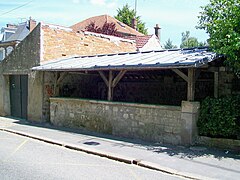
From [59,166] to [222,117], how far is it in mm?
4846

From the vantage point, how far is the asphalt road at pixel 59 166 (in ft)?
20.2

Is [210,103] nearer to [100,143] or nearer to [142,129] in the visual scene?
[142,129]

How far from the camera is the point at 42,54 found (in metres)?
15.2

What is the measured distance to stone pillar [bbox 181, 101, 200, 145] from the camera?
9000mm

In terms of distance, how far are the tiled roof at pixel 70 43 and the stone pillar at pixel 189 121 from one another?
29.1 feet

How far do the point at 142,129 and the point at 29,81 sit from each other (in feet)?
26.3

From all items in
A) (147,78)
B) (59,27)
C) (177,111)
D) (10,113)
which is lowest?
(10,113)

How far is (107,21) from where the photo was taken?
3422 cm

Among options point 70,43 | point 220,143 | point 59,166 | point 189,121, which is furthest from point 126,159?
point 70,43

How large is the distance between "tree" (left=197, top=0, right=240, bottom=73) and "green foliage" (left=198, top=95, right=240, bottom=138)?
104cm

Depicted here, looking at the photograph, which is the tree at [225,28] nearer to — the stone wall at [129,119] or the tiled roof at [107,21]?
the stone wall at [129,119]

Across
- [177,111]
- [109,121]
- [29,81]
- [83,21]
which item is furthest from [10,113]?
[83,21]

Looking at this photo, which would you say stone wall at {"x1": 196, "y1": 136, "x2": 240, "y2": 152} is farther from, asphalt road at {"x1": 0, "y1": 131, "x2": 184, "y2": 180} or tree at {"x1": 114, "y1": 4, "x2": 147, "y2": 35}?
tree at {"x1": 114, "y1": 4, "x2": 147, "y2": 35}

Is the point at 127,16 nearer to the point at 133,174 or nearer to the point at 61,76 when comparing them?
the point at 61,76
